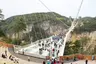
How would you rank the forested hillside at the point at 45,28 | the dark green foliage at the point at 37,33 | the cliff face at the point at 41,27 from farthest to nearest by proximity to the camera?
the cliff face at the point at 41,27, the dark green foliage at the point at 37,33, the forested hillside at the point at 45,28

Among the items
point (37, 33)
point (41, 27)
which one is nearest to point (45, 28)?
point (41, 27)

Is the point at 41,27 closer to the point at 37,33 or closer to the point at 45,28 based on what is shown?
the point at 45,28

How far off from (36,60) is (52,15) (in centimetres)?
5784

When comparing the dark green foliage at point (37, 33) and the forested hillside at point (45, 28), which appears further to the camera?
the dark green foliage at point (37, 33)

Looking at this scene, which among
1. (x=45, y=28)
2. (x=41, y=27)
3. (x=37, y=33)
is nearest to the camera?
(x=37, y=33)

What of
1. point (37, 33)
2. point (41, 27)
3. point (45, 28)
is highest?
point (41, 27)

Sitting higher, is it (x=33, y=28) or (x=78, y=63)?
(x=33, y=28)

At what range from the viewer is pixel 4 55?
23.2m

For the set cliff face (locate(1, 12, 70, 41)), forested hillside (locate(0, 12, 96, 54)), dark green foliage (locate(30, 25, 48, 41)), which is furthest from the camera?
cliff face (locate(1, 12, 70, 41))

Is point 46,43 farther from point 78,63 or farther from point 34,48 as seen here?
point 78,63

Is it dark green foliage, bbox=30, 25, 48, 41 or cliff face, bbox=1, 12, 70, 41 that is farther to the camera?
cliff face, bbox=1, 12, 70, 41

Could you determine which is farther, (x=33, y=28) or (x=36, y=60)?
(x=33, y=28)

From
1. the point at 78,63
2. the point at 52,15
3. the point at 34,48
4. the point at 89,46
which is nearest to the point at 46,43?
the point at 34,48

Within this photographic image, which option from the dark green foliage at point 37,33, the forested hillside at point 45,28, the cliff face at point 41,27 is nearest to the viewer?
the forested hillside at point 45,28
